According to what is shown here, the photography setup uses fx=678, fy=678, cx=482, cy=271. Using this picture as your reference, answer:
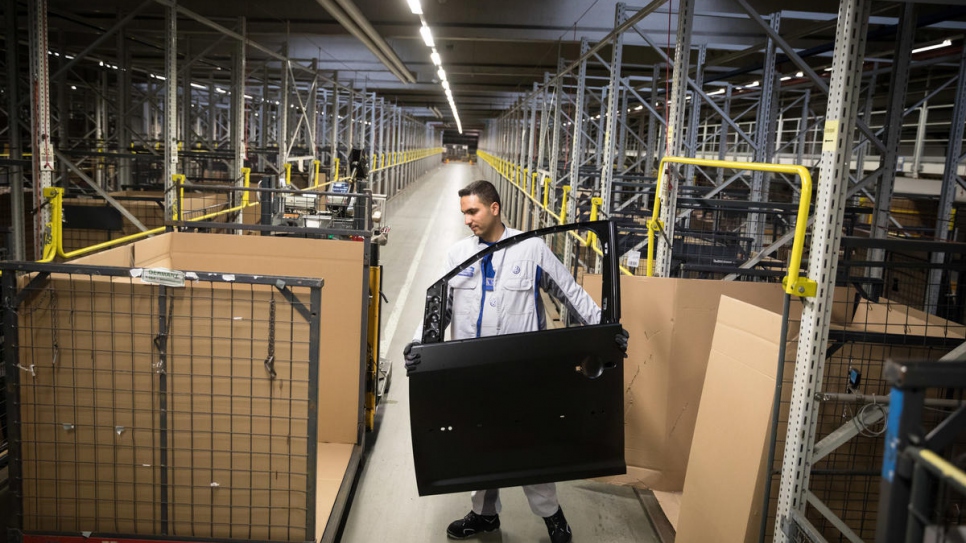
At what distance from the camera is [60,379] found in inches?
118

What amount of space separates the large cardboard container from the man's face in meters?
1.05

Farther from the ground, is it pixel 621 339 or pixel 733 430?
pixel 621 339

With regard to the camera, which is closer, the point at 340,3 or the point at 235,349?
the point at 235,349

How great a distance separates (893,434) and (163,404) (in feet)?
9.25

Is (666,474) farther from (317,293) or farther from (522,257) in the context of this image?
(317,293)

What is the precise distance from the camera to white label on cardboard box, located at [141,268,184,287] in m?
2.83

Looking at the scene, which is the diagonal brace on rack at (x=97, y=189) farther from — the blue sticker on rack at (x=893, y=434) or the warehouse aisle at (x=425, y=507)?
the blue sticker on rack at (x=893, y=434)

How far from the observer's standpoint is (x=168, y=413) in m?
3.06

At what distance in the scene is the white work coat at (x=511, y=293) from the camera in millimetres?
3654

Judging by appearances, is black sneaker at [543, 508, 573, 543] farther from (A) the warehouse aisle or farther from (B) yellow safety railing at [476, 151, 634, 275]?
(B) yellow safety railing at [476, 151, 634, 275]

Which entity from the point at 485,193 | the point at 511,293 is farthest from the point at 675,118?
the point at 511,293

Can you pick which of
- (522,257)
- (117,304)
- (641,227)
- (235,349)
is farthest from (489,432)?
(641,227)

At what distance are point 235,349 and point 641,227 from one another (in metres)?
6.39

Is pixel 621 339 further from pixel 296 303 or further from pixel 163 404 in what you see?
pixel 163 404
